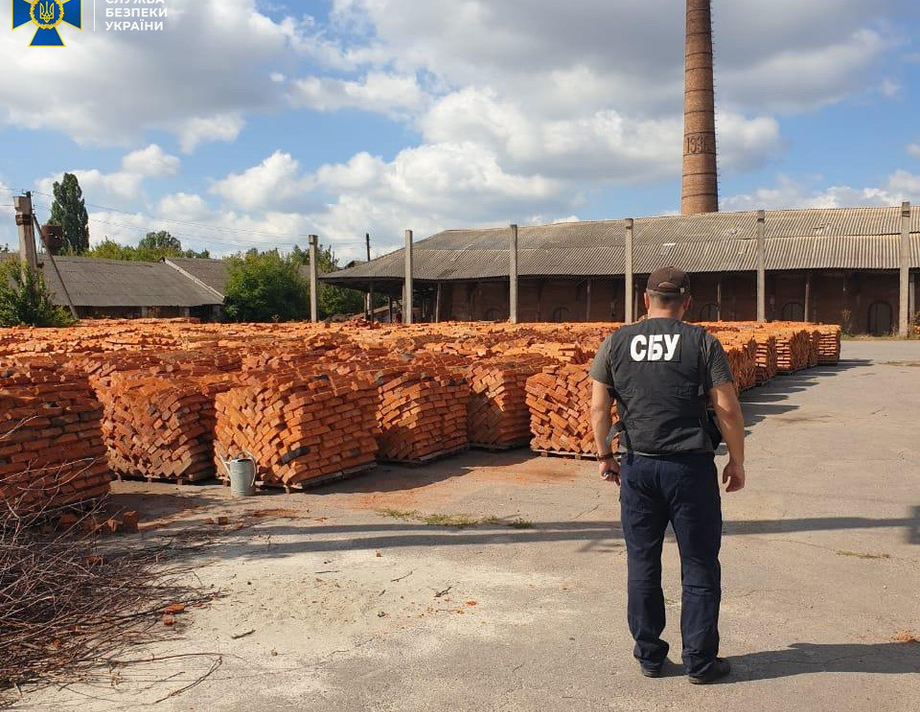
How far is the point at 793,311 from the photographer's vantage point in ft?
135

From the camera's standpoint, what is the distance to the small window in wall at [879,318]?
39.1m

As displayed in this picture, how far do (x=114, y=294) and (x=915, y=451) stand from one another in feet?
157

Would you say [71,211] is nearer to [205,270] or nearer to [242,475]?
[205,270]

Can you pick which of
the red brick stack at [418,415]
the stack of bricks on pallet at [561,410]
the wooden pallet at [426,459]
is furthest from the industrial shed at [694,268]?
the wooden pallet at [426,459]

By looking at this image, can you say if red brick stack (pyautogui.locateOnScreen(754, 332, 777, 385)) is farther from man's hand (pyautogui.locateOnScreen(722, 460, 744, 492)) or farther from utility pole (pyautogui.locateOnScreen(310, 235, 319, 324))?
utility pole (pyautogui.locateOnScreen(310, 235, 319, 324))

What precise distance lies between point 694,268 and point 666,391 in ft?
129

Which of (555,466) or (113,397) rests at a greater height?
(113,397)

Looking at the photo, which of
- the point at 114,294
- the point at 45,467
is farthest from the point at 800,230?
the point at 45,467

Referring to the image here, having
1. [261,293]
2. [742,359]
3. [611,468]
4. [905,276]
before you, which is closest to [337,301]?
[261,293]

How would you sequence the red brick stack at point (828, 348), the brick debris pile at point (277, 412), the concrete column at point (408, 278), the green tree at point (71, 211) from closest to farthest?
the brick debris pile at point (277, 412) < the red brick stack at point (828, 348) < the concrete column at point (408, 278) < the green tree at point (71, 211)

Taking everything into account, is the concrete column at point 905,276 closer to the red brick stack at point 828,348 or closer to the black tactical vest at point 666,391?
the red brick stack at point 828,348

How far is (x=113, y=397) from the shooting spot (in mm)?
8578

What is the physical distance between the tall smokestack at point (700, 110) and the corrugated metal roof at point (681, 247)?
20.3 feet

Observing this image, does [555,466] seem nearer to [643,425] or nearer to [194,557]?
[194,557]
